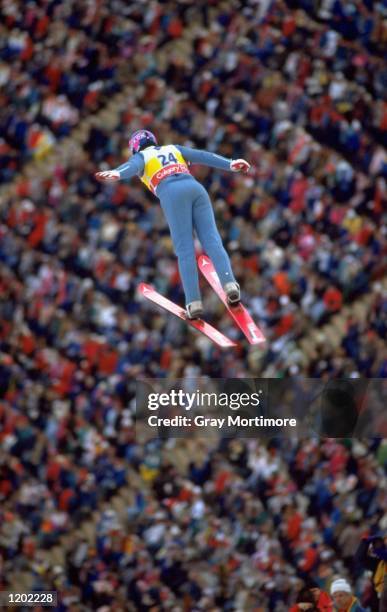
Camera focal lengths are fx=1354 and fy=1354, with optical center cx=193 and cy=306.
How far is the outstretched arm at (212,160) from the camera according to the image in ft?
33.1

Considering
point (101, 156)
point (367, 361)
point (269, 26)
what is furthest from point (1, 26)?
point (367, 361)

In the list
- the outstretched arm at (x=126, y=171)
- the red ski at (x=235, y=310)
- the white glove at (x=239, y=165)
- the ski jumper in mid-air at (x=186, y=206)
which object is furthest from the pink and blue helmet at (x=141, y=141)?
the red ski at (x=235, y=310)

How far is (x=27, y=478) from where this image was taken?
55.0ft

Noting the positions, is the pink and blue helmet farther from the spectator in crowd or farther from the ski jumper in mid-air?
the spectator in crowd

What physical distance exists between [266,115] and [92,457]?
5001 mm

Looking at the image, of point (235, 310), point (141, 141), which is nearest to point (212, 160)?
point (141, 141)

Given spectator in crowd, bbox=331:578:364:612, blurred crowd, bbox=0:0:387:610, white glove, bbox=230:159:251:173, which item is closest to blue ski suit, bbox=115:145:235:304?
white glove, bbox=230:159:251:173

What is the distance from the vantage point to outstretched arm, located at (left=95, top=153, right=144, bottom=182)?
965cm

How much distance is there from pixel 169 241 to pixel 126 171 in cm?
704

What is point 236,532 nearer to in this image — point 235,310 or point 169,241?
point 169,241

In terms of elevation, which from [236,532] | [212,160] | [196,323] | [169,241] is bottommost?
[236,532]

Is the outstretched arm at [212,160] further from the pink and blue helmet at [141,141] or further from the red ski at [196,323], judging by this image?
the red ski at [196,323]

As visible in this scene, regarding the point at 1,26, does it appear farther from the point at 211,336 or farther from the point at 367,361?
the point at 211,336

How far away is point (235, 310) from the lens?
424 inches
